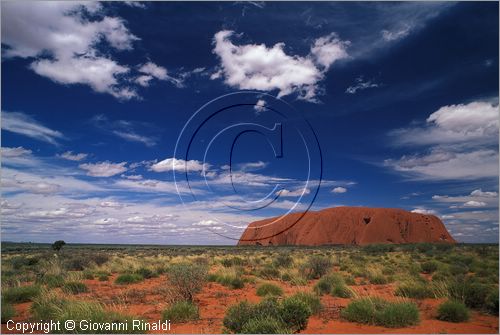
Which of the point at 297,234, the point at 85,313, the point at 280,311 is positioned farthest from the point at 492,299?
the point at 297,234

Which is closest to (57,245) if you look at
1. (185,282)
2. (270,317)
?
(185,282)

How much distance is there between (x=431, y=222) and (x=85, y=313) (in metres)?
140

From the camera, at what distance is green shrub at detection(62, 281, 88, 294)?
14464 mm

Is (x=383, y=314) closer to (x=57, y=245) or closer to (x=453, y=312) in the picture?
(x=453, y=312)

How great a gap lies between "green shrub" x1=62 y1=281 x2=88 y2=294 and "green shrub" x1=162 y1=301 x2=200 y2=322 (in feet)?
20.0

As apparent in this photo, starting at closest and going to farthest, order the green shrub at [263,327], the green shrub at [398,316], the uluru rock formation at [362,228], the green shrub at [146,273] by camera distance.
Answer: the green shrub at [263,327] < the green shrub at [398,316] < the green shrub at [146,273] < the uluru rock formation at [362,228]

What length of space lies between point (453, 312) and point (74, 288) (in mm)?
13907

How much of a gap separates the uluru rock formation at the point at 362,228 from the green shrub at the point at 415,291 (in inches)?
3980

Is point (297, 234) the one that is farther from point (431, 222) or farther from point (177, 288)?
point (177, 288)

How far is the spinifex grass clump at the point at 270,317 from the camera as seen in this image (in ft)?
28.2

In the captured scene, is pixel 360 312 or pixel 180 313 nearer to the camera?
pixel 360 312

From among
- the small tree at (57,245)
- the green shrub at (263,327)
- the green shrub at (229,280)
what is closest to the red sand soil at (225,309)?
the green shrub at (229,280)

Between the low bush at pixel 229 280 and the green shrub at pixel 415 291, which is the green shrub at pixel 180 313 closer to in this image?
the low bush at pixel 229 280

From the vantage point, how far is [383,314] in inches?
374
